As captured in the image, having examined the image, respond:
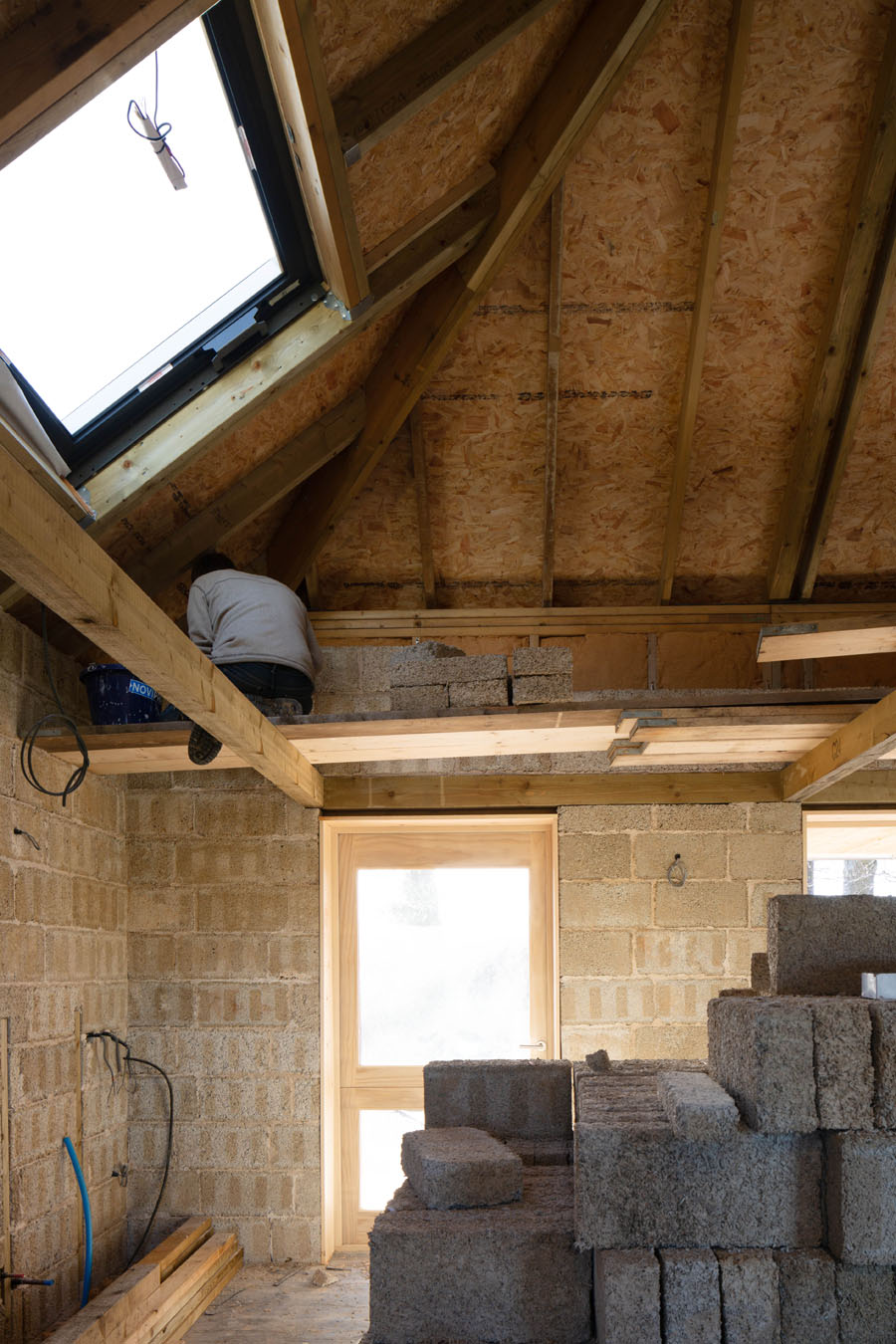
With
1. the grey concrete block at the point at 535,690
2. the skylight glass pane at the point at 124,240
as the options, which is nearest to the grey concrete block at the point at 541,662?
the grey concrete block at the point at 535,690

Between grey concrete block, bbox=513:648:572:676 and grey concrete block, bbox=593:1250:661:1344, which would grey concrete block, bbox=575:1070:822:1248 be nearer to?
grey concrete block, bbox=593:1250:661:1344

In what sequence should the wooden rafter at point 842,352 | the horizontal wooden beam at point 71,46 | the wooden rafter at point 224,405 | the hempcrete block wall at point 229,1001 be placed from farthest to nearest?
the hempcrete block wall at point 229,1001, the wooden rafter at point 842,352, the wooden rafter at point 224,405, the horizontal wooden beam at point 71,46

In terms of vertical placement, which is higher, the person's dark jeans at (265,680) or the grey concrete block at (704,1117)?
the person's dark jeans at (265,680)

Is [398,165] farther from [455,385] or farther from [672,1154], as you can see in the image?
[672,1154]

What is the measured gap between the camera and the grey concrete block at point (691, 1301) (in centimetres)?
280

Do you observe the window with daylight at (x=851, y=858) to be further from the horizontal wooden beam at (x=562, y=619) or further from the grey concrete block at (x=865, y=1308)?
the grey concrete block at (x=865, y=1308)

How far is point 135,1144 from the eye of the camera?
585cm

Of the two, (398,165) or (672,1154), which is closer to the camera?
(672,1154)

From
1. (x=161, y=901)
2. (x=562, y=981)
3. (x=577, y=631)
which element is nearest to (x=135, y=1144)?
(x=161, y=901)

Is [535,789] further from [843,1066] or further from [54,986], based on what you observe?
[843,1066]

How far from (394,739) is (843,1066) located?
92.7 inches

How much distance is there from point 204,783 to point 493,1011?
1.84m

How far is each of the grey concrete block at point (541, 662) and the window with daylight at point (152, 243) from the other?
1520 mm

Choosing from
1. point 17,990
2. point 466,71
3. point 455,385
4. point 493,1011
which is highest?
point 466,71
